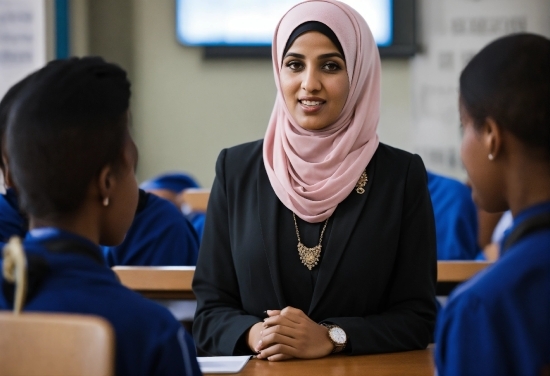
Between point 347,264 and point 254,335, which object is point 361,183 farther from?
point 254,335

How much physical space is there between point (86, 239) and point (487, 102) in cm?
68

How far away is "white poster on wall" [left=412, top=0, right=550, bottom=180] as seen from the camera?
6207mm

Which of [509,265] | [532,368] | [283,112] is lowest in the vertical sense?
[532,368]

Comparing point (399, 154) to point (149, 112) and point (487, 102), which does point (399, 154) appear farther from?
point (149, 112)

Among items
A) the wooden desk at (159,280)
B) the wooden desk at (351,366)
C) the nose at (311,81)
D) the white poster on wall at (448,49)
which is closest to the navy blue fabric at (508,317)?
the wooden desk at (351,366)

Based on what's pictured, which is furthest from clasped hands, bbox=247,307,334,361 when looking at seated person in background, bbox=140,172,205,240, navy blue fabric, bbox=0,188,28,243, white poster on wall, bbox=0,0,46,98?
white poster on wall, bbox=0,0,46,98

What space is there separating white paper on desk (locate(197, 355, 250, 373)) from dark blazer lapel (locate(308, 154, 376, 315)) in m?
0.26

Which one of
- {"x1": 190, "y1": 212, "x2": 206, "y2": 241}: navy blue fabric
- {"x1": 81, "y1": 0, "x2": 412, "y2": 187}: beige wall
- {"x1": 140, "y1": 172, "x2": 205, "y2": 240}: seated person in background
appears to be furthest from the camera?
{"x1": 81, "y1": 0, "x2": 412, "y2": 187}: beige wall

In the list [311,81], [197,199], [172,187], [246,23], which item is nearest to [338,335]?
[311,81]

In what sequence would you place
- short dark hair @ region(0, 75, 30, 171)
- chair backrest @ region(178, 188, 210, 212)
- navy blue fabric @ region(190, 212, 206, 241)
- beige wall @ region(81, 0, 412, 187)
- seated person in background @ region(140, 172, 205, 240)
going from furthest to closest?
beige wall @ region(81, 0, 412, 187)
seated person in background @ region(140, 172, 205, 240)
chair backrest @ region(178, 188, 210, 212)
navy blue fabric @ region(190, 212, 206, 241)
short dark hair @ region(0, 75, 30, 171)

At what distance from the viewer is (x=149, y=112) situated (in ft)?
21.1

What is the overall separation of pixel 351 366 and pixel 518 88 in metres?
0.78

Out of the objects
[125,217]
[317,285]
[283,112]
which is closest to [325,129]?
[283,112]

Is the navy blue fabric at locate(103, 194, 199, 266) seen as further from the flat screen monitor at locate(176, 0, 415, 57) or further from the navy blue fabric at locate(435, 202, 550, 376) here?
the flat screen monitor at locate(176, 0, 415, 57)
